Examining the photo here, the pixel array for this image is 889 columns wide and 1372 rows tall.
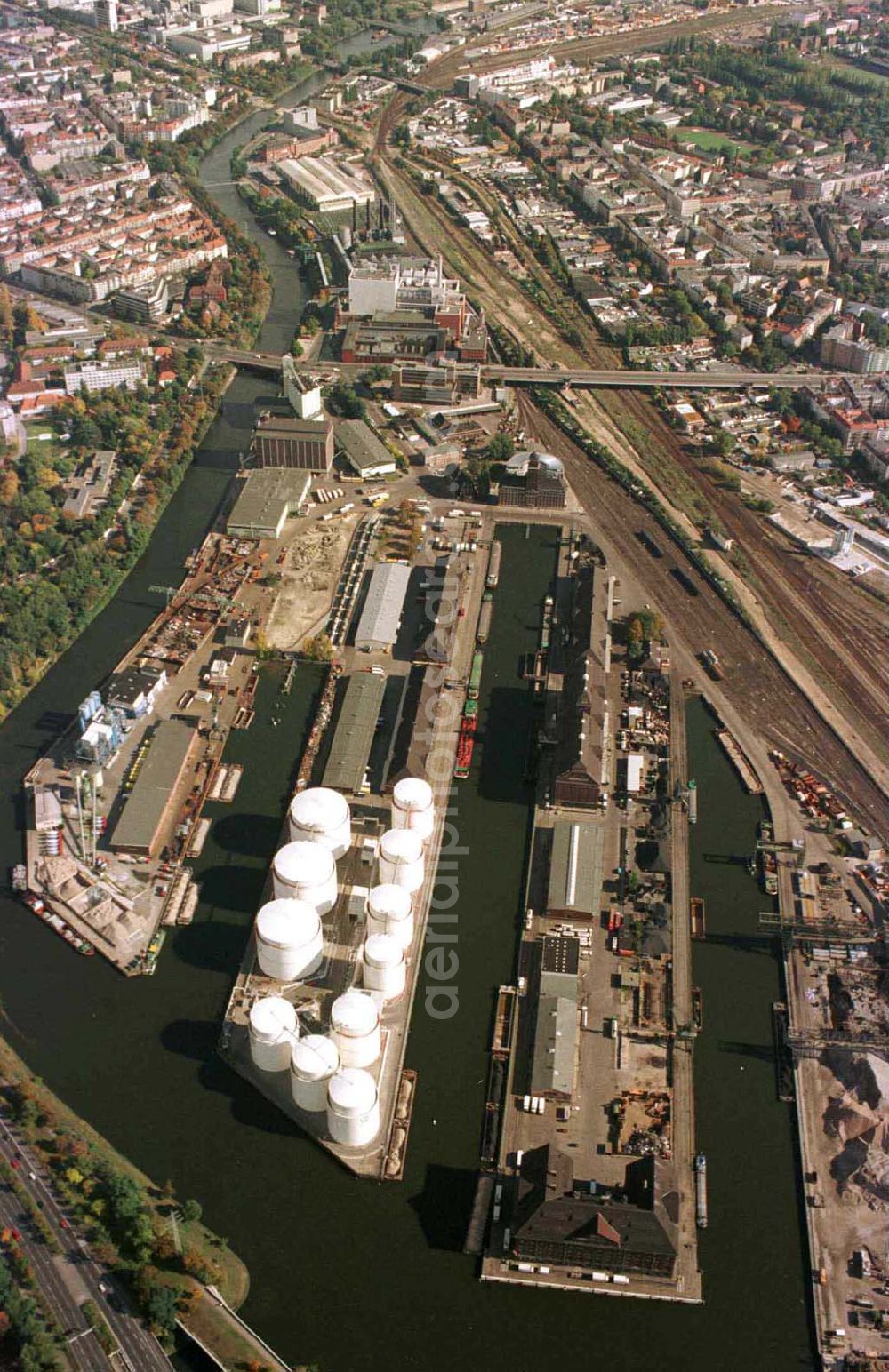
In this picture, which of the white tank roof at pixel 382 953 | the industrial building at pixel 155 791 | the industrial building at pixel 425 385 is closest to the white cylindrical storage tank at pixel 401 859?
the white tank roof at pixel 382 953

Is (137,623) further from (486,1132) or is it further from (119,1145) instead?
(486,1132)

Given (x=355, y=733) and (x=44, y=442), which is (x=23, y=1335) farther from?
(x=44, y=442)

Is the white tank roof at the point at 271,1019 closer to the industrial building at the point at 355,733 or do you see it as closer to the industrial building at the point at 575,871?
the industrial building at the point at 575,871

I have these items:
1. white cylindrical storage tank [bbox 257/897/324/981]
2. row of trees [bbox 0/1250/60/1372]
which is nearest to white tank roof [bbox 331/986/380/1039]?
white cylindrical storage tank [bbox 257/897/324/981]

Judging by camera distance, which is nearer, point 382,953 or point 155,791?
point 382,953

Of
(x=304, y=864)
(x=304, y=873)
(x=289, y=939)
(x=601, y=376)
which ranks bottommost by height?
(x=289, y=939)

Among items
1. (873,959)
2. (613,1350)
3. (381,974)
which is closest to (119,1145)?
(381,974)

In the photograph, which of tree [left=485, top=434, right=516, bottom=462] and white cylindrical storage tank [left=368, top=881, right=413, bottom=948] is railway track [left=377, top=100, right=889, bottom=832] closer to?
tree [left=485, top=434, right=516, bottom=462]

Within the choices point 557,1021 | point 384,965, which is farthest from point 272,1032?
point 557,1021
